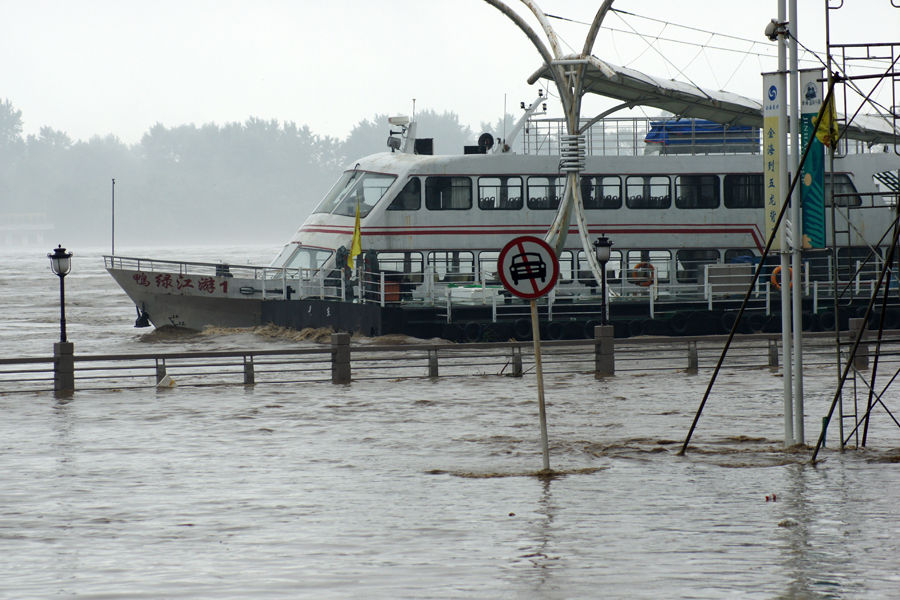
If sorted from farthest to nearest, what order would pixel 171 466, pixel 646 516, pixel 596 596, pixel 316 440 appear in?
pixel 316 440
pixel 171 466
pixel 646 516
pixel 596 596

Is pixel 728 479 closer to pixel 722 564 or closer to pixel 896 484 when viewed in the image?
pixel 896 484


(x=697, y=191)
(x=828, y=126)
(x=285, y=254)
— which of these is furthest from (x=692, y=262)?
(x=828, y=126)

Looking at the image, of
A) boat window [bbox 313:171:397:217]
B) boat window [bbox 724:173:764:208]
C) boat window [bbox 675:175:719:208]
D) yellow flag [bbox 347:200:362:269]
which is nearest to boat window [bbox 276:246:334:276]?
boat window [bbox 313:171:397:217]

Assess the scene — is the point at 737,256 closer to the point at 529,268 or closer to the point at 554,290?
the point at 554,290

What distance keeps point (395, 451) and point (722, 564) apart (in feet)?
23.9

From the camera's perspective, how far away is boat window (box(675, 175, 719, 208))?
38.1 metres

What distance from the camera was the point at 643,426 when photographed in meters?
18.2

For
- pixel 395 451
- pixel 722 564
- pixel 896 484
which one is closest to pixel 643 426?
pixel 395 451

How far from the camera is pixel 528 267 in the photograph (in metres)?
13.2

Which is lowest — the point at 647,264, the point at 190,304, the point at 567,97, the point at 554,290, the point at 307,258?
the point at 190,304

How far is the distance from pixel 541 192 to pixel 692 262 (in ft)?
17.4

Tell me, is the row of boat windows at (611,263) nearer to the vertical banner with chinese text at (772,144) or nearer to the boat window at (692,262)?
the boat window at (692,262)

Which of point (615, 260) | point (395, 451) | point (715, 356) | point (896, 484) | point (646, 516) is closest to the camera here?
point (646, 516)

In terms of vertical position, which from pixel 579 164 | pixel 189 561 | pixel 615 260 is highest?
pixel 579 164
